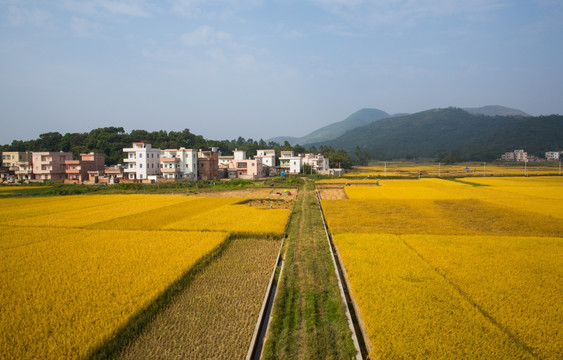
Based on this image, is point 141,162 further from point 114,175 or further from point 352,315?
point 352,315

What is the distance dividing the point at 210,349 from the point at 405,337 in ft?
12.8

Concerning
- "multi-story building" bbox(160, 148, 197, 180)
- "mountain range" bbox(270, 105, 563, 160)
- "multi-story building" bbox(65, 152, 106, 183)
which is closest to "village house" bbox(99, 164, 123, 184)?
"multi-story building" bbox(65, 152, 106, 183)

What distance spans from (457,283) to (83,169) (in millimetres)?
55801

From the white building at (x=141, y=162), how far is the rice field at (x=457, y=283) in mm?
37409

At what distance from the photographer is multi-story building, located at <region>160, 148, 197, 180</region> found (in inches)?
1908

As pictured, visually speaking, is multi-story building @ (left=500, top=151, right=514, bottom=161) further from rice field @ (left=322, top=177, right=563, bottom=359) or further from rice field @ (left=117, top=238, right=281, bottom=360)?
rice field @ (left=117, top=238, right=281, bottom=360)

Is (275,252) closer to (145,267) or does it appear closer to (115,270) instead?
(145,267)

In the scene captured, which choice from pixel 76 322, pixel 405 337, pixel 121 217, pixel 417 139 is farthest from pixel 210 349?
pixel 417 139

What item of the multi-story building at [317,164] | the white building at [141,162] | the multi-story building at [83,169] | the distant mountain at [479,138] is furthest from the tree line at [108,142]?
the distant mountain at [479,138]

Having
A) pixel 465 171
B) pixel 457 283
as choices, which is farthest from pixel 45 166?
A: pixel 465 171

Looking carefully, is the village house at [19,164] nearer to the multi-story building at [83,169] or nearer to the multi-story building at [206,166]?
the multi-story building at [83,169]

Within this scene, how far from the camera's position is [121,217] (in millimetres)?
19078

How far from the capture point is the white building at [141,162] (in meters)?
46.5

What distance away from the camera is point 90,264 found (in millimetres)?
10367
